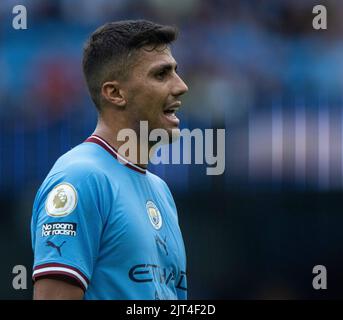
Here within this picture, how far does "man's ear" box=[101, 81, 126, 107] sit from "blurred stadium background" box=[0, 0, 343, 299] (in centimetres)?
348

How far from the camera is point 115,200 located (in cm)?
249

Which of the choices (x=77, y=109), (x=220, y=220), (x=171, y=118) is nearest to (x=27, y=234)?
(x=77, y=109)

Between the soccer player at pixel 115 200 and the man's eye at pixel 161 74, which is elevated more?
the man's eye at pixel 161 74

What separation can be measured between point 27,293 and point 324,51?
3.62 m

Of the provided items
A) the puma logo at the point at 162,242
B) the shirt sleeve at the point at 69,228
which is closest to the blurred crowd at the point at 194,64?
the puma logo at the point at 162,242

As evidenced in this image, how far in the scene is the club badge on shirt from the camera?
235 cm

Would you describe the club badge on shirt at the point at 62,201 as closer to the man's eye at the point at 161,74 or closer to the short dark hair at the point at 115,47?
the short dark hair at the point at 115,47

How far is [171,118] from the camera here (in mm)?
2857

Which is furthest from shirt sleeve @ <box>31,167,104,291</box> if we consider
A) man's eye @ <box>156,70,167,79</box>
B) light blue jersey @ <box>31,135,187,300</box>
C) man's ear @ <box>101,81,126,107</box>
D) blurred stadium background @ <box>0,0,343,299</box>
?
blurred stadium background @ <box>0,0,343,299</box>

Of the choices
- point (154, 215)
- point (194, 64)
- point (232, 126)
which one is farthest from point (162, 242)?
point (194, 64)

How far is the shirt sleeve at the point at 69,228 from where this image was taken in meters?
2.31

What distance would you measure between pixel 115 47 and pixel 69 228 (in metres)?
0.85

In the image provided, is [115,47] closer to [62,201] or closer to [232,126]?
[62,201]

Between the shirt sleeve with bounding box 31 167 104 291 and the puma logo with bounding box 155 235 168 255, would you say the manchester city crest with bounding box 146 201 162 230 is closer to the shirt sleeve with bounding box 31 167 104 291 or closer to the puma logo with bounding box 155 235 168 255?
the puma logo with bounding box 155 235 168 255
